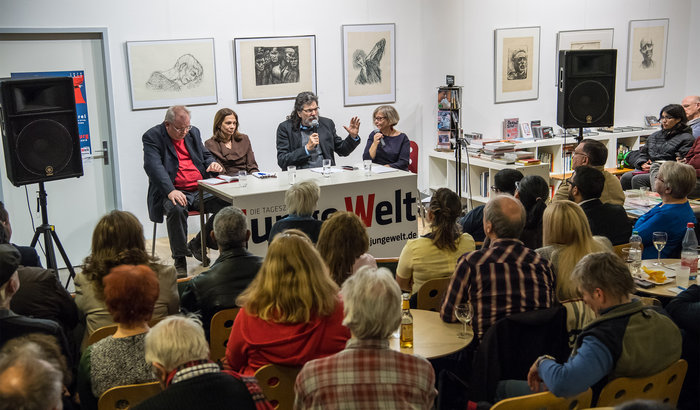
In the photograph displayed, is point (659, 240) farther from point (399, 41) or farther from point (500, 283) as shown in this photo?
point (399, 41)

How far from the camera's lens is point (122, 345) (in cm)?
277

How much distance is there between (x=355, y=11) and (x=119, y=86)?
286 centimetres

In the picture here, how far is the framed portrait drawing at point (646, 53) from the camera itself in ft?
33.3

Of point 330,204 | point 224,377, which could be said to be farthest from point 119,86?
point 224,377

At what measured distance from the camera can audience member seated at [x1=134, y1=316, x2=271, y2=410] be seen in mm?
2219

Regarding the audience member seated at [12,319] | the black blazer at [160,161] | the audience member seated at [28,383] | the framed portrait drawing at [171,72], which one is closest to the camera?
the audience member seated at [28,383]

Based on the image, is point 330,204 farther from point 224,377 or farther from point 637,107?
point 637,107

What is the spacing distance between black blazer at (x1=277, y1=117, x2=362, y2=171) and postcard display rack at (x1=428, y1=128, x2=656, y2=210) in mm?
1727

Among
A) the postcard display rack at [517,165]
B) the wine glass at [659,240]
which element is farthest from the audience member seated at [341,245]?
the postcard display rack at [517,165]

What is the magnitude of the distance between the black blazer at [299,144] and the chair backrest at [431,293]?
3.38 metres

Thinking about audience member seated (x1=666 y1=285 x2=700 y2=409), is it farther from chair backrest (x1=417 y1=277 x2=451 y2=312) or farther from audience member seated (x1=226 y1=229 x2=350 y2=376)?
audience member seated (x1=226 y1=229 x2=350 y2=376)

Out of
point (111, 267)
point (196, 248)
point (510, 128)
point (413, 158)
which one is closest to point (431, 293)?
point (111, 267)

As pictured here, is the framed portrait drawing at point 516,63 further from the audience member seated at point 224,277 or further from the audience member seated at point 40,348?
the audience member seated at point 40,348

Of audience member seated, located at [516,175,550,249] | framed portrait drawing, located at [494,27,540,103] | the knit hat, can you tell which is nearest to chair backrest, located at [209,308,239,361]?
the knit hat
